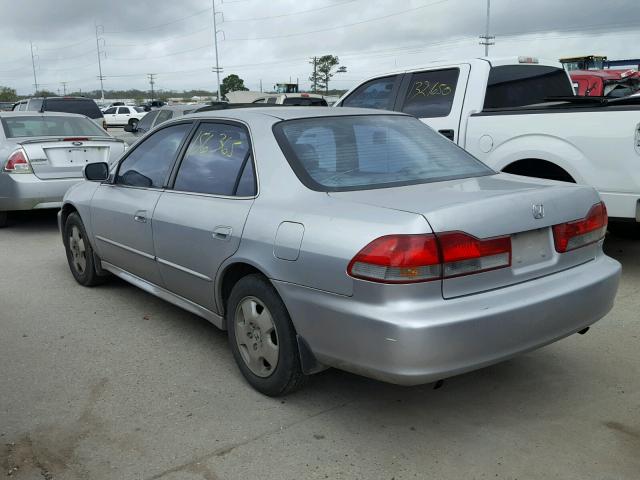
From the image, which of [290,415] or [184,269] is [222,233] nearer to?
[184,269]

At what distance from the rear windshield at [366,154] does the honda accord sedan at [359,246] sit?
0.01 metres

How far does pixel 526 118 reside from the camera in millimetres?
5574

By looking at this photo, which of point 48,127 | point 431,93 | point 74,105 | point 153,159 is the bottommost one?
point 153,159

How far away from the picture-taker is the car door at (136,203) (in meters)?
4.32

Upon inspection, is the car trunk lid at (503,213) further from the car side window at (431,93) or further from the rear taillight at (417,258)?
the car side window at (431,93)

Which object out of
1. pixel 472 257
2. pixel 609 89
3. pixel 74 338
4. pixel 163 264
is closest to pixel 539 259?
pixel 472 257

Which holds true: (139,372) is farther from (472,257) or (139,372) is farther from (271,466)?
(472,257)

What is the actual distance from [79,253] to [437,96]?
3886mm

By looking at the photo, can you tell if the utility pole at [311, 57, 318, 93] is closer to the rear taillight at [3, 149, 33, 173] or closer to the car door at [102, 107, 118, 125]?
the car door at [102, 107, 118, 125]

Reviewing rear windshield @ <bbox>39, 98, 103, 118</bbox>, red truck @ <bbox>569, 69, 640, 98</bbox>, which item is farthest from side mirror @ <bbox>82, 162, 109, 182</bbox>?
rear windshield @ <bbox>39, 98, 103, 118</bbox>

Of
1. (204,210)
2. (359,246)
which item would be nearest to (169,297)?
(204,210)

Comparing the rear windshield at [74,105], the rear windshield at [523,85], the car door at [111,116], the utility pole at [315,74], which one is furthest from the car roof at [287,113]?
the utility pole at [315,74]

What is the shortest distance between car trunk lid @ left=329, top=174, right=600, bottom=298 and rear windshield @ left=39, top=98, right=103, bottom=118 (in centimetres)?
1638

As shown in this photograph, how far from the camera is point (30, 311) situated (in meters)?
5.07
